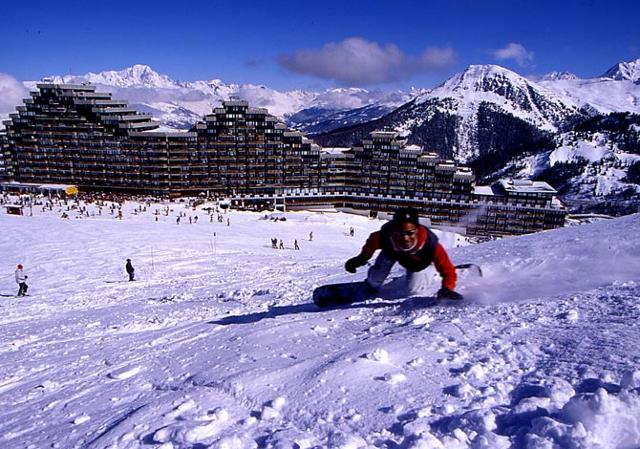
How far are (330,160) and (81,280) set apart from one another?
234ft

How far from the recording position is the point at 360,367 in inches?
189

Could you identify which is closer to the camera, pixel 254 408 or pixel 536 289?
pixel 254 408

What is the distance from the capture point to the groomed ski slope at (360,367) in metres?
3.64

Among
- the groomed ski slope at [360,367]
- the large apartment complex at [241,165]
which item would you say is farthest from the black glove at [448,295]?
the large apartment complex at [241,165]

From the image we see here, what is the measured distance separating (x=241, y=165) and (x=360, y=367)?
267 ft

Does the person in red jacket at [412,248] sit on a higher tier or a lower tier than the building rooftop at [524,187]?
lower

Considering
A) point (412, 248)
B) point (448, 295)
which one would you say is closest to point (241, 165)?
point (412, 248)

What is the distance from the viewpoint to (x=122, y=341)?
26.9ft

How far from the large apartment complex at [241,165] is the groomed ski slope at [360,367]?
7248cm

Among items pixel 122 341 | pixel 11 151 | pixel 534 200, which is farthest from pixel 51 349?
pixel 11 151

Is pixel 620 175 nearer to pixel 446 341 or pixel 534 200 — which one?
pixel 534 200

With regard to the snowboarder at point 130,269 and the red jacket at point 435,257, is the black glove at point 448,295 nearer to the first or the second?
the red jacket at point 435,257

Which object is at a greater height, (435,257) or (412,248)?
(412,248)

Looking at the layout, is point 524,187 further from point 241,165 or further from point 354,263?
point 354,263
